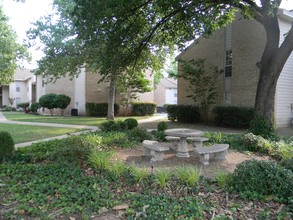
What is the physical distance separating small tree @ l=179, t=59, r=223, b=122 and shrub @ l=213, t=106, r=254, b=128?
1617 millimetres

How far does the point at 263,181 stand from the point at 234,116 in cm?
1189

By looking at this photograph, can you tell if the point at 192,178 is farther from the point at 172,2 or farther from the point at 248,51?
the point at 248,51

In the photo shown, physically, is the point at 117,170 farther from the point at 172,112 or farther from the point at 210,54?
the point at 210,54

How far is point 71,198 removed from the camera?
405 centimetres

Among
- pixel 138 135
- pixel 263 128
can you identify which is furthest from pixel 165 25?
pixel 263 128

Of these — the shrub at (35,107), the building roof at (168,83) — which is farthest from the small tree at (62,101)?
the building roof at (168,83)

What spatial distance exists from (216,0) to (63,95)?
20.2 metres

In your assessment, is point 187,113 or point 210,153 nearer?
point 210,153

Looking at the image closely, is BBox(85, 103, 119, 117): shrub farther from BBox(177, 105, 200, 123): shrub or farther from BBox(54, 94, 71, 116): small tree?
BBox(177, 105, 200, 123): shrub

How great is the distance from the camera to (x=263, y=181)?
14.0ft

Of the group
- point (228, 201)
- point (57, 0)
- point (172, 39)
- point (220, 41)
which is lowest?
point (228, 201)

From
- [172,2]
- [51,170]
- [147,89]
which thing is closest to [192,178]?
[51,170]

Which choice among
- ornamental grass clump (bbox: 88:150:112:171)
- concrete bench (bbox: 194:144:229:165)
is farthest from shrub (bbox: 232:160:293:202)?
ornamental grass clump (bbox: 88:150:112:171)

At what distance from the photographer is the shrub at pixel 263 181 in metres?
4.16
